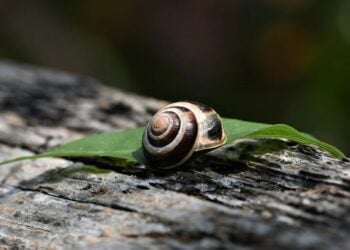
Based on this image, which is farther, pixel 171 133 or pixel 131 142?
pixel 131 142

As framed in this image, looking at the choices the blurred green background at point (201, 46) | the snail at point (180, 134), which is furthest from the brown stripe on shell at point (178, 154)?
the blurred green background at point (201, 46)

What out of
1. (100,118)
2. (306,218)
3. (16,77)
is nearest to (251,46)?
(16,77)

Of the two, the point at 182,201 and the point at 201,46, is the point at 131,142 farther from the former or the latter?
the point at 201,46

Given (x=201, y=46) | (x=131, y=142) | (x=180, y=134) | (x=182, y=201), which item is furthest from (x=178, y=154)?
(x=201, y=46)

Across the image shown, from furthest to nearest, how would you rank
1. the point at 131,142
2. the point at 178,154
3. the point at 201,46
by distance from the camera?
1. the point at 201,46
2. the point at 131,142
3. the point at 178,154

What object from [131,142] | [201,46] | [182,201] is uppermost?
[201,46]

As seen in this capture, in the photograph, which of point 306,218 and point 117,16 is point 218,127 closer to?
point 306,218

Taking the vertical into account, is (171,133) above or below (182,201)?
above

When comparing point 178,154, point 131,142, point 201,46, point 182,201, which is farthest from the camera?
point 201,46
